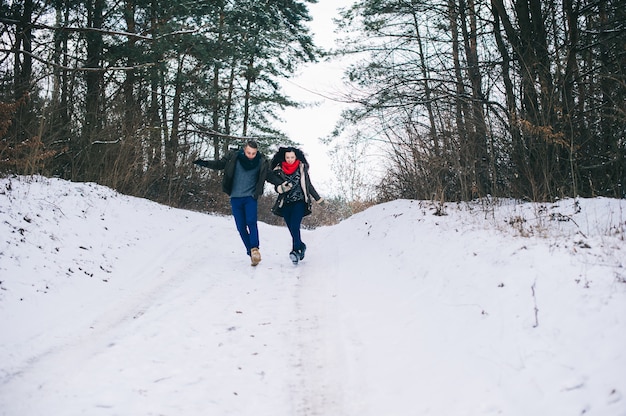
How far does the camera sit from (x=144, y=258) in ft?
22.7

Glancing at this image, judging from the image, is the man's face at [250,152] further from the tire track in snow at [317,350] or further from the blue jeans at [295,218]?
the tire track in snow at [317,350]

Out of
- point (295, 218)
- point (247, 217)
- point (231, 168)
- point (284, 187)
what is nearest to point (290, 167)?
point (284, 187)

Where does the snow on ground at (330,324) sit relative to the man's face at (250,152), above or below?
below

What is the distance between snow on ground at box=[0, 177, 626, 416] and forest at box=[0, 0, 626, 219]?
163 cm

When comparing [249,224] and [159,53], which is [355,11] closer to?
[159,53]

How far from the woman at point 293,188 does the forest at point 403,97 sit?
2315 mm

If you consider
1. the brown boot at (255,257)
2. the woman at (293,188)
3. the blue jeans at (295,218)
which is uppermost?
the woman at (293,188)

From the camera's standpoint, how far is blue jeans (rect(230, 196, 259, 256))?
714 cm

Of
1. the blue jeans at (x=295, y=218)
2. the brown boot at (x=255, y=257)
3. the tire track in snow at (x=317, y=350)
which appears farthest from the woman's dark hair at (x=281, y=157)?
the tire track in snow at (x=317, y=350)

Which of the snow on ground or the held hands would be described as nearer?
the snow on ground

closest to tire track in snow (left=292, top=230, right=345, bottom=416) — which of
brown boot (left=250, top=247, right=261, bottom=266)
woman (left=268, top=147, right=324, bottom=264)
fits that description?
brown boot (left=250, top=247, right=261, bottom=266)

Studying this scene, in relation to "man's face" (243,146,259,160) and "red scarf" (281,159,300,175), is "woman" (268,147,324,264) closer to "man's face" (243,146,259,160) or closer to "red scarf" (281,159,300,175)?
"red scarf" (281,159,300,175)

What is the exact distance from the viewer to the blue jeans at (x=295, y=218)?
7504 millimetres

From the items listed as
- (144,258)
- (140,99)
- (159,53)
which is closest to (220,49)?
(159,53)
